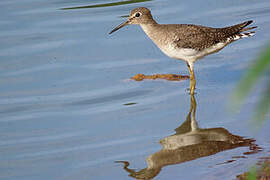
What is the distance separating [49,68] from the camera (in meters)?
8.77

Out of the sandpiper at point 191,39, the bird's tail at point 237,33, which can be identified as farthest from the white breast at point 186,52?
the bird's tail at point 237,33

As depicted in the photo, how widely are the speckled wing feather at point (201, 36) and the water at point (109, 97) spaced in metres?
0.70

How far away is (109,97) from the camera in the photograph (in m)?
7.57

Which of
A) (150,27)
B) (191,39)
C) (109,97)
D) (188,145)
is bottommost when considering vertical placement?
(188,145)

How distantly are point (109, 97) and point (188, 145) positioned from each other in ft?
6.96

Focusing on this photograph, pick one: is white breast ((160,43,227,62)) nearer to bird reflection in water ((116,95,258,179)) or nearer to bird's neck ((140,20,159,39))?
bird's neck ((140,20,159,39))

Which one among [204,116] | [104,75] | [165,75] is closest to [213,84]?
[165,75]

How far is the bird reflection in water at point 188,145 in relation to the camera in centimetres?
522

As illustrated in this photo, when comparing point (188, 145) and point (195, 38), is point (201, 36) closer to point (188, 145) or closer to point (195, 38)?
point (195, 38)

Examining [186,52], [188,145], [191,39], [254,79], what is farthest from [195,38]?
[254,79]

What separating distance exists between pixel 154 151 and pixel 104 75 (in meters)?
3.05

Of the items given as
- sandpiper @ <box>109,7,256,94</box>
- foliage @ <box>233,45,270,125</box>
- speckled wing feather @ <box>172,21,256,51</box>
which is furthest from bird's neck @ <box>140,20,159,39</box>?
foliage @ <box>233,45,270,125</box>

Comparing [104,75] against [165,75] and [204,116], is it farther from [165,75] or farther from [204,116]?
[204,116]

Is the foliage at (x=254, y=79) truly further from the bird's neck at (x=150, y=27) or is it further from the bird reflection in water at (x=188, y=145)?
the bird's neck at (x=150, y=27)
